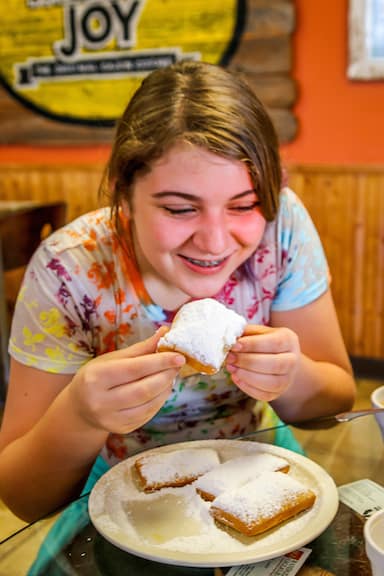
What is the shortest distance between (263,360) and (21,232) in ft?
7.51

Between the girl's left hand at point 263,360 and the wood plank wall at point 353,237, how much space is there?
255 cm

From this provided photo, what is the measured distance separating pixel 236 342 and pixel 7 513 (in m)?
0.63

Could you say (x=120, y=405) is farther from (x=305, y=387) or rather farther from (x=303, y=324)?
(x=303, y=324)

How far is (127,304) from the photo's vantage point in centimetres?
143

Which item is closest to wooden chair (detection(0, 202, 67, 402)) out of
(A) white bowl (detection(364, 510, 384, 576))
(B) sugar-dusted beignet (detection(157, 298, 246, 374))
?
(B) sugar-dusted beignet (detection(157, 298, 246, 374))

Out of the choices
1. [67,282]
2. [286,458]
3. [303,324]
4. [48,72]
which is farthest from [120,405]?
[48,72]

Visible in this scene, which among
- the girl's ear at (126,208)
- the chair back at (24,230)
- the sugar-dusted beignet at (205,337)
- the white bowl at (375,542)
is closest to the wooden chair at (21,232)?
the chair back at (24,230)

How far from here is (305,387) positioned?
141cm

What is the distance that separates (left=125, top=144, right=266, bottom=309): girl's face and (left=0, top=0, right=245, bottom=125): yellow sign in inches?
106

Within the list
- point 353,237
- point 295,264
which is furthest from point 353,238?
point 295,264

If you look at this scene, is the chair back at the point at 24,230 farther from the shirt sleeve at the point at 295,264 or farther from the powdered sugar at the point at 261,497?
the powdered sugar at the point at 261,497

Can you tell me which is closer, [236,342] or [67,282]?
[236,342]

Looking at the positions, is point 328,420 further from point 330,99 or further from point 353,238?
point 330,99

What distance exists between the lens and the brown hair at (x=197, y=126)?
124cm
